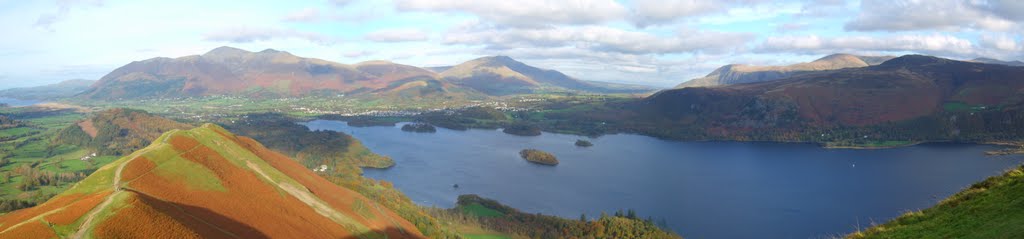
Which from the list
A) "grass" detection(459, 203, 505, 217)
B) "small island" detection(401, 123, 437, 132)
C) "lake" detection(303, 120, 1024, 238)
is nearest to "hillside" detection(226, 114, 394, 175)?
"lake" detection(303, 120, 1024, 238)

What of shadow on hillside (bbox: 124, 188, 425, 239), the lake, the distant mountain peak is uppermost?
the distant mountain peak

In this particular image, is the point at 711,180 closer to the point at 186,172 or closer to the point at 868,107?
the point at 868,107

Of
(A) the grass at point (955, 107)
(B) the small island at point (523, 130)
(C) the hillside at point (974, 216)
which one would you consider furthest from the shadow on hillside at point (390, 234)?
(A) the grass at point (955, 107)

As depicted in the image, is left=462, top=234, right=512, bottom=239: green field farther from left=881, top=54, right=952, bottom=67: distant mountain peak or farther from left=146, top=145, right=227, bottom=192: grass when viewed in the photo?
left=881, top=54, right=952, bottom=67: distant mountain peak

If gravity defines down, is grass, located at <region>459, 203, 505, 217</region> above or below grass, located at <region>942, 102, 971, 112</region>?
below

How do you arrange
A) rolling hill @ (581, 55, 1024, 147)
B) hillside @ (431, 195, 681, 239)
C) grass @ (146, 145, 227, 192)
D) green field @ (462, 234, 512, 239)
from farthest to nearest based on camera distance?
rolling hill @ (581, 55, 1024, 147), green field @ (462, 234, 512, 239), hillside @ (431, 195, 681, 239), grass @ (146, 145, 227, 192)

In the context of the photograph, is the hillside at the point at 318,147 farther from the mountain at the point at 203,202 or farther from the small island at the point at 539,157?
the mountain at the point at 203,202

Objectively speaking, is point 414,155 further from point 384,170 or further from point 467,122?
point 467,122

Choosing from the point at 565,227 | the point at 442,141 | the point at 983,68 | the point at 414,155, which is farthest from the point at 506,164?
the point at 983,68
